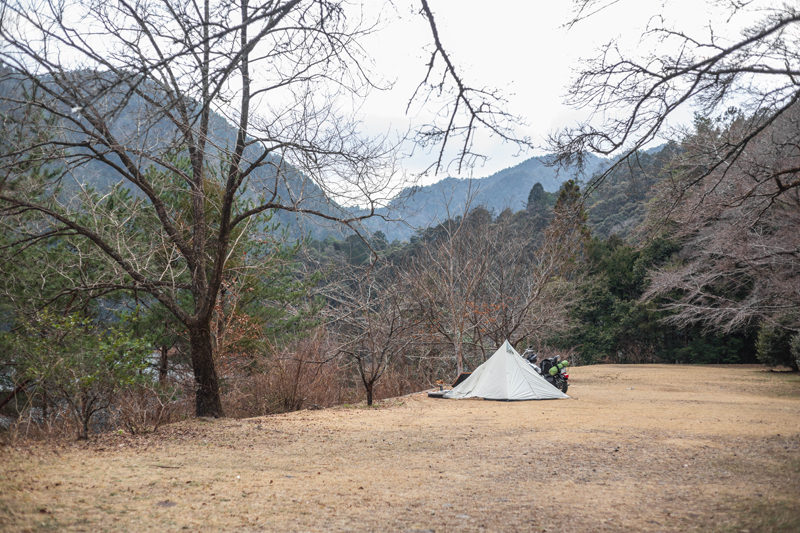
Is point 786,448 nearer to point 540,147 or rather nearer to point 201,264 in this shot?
point 540,147

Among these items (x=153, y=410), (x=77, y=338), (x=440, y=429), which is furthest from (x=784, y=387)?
(x=77, y=338)

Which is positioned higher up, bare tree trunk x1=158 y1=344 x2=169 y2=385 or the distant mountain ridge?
the distant mountain ridge

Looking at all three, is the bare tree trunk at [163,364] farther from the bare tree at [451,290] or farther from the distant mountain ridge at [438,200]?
the bare tree at [451,290]

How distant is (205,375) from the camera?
341 inches

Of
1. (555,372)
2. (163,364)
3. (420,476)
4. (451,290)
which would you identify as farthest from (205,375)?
(451,290)

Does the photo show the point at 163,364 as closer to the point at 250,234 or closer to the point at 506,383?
the point at 250,234

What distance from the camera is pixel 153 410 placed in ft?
28.6

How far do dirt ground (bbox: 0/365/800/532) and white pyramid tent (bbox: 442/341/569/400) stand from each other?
3537mm

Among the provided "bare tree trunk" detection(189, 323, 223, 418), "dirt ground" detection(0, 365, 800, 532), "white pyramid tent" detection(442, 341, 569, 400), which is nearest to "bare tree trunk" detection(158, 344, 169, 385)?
"bare tree trunk" detection(189, 323, 223, 418)

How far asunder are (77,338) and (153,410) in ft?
5.94

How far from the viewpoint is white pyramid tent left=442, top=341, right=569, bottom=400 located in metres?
12.7

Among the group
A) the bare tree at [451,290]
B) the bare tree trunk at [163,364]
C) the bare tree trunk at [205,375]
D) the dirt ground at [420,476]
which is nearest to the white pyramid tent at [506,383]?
the bare tree at [451,290]

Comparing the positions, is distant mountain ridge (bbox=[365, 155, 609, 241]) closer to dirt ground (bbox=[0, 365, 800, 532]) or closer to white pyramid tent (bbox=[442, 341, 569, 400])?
dirt ground (bbox=[0, 365, 800, 532])

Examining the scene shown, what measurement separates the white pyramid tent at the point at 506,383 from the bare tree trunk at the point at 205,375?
5.84 meters
